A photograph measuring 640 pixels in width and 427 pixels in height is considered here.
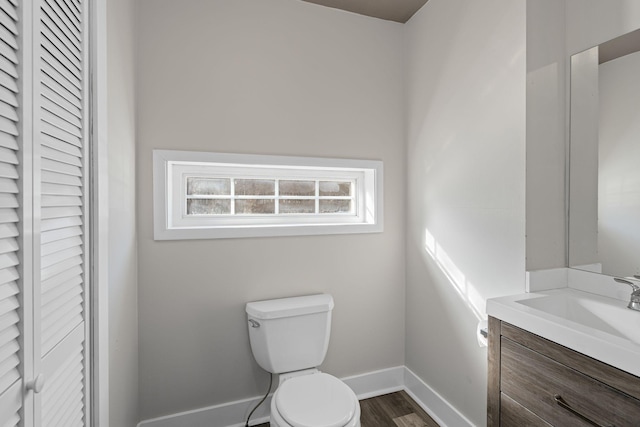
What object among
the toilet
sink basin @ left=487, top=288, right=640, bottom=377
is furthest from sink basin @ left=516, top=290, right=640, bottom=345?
the toilet

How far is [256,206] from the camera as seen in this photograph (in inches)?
77.1

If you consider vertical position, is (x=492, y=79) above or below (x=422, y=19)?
below

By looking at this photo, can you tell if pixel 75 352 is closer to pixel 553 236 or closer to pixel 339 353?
pixel 339 353

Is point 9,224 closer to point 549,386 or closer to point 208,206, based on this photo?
point 208,206

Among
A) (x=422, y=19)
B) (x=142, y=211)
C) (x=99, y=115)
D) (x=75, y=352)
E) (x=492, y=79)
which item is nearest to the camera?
(x=75, y=352)

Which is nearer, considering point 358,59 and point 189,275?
point 189,275

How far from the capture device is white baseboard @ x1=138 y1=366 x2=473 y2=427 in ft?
5.57

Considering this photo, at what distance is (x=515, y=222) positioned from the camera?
55.0 inches

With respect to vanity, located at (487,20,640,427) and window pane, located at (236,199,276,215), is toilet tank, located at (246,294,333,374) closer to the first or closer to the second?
window pane, located at (236,199,276,215)

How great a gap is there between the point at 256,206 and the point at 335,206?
52cm

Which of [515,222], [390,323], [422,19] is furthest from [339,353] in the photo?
[422,19]

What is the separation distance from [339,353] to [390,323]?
39 cm

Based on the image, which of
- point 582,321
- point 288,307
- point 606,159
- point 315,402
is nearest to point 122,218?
point 288,307

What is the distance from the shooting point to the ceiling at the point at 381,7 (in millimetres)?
1891
